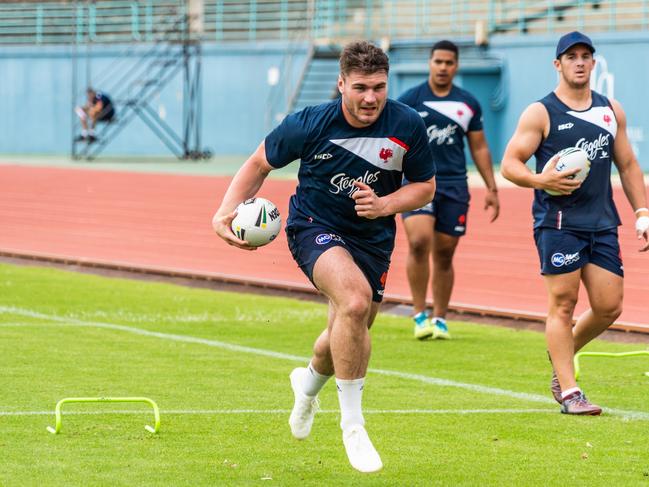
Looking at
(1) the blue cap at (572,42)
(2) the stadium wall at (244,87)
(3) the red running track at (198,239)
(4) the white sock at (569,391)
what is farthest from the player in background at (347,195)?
(2) the stadium wall at (244,87)

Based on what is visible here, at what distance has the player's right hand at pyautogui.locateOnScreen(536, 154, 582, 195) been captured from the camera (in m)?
7.78

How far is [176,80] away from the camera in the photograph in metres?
45.3

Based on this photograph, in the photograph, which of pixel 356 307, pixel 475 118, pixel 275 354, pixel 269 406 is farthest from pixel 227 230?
pixel 475 118

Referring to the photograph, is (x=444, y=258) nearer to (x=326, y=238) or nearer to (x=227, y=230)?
(x=326, y=238)

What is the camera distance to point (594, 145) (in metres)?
8.00

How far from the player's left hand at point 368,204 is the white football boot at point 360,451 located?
3.31 ft

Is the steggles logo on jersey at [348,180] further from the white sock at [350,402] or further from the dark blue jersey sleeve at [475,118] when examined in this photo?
the dark blue jersey sleeve at [475,118]

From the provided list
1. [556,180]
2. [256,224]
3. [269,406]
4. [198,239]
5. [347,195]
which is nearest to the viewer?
[256,224]

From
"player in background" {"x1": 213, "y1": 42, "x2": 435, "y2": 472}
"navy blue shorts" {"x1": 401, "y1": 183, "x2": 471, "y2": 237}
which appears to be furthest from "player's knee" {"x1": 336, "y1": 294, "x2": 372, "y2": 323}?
"navy blue shorts" {"x1": 401, "y1": 183, "x2": 471, "y2": 237}

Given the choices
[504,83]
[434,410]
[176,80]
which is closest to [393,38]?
[504,83]

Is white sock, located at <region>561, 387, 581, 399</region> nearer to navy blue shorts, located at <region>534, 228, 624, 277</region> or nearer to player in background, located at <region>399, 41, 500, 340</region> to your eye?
navy blue shorts, located at <region>534, 228, 624, 277</region>

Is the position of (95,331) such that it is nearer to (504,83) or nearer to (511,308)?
(511,308)

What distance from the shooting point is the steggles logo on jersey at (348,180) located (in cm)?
677

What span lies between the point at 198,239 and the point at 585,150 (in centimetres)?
1218
